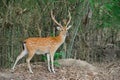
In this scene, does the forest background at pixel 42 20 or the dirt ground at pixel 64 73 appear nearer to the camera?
the dirt ground at pixel 64 73

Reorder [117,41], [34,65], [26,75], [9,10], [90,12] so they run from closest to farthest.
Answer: [26,75], [34,65], [9,10], [90,12], [117,41]

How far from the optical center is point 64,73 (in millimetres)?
9844

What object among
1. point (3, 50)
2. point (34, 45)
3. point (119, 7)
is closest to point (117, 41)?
point (119, 7)

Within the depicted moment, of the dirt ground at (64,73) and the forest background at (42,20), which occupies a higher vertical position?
the forest background at (42,20)

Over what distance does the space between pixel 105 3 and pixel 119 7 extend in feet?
1.77

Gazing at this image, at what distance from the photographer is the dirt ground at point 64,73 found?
9.37 metres

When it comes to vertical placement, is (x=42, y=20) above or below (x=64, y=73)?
above

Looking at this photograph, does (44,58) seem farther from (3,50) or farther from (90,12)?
(90,12)

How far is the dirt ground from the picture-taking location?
937cm

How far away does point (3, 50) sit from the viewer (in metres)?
11.6

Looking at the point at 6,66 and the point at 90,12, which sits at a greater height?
the point at 90,12

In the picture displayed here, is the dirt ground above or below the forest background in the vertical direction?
below

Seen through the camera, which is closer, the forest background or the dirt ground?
the dirt ground

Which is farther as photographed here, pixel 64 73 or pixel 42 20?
pixel 42 20
